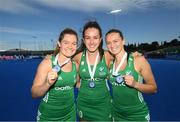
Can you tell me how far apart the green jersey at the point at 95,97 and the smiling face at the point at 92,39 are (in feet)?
0.87

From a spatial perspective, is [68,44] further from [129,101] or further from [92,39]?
[129,101]

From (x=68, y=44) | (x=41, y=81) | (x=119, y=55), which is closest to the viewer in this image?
(x=41, y=81)

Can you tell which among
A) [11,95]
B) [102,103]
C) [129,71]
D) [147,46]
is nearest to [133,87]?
[129,71]

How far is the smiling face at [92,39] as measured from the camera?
3971 millimetres

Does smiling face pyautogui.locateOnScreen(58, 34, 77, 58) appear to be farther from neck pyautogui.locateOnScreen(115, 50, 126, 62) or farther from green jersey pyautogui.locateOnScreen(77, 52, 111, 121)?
neck pyautogui.locateOnScreen(115, 50, 126, 62)

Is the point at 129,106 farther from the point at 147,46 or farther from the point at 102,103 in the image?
the point at 147,46

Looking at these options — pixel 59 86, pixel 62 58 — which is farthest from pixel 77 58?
pixel 59 86

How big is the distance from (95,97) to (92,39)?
823mm

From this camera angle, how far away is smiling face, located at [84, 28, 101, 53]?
3971mm

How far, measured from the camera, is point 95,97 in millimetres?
3869

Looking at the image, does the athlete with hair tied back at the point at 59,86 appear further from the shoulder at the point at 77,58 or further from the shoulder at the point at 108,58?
the shoulder at the point at 108,58

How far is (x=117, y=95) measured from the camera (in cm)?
375

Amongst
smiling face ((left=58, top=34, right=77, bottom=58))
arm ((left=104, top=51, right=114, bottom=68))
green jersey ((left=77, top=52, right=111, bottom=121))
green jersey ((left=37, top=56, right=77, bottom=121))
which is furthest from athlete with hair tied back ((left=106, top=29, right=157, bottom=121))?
green jersey ((left=37, top=56, right=77, bottom=121))

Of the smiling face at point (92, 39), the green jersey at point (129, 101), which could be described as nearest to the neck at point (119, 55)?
the green jersey at point (129, 101)
